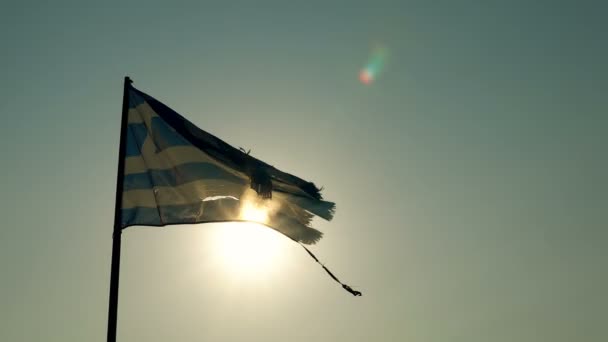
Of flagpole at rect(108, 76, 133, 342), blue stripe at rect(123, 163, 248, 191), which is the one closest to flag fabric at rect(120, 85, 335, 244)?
blue stripe at rect(123, 163, 248, 191)

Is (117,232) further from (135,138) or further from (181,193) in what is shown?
(135,138)

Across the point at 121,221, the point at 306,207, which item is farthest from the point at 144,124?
the point at 306,207

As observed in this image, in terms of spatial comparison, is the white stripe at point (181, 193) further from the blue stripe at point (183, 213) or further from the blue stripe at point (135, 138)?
the blue stripe at point (135, 138)

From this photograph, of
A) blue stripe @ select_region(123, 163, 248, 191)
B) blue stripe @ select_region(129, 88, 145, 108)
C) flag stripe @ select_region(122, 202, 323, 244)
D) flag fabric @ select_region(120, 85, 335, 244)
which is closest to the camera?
flag stripe @ select_region(122, 202, 323, 244)

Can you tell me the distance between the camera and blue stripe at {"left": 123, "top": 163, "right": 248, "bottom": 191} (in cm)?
979

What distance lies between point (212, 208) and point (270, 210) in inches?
47.5

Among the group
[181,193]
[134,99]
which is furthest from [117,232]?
[134,99]

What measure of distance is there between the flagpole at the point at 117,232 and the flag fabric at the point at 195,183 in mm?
507

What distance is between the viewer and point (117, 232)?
8.56 meters

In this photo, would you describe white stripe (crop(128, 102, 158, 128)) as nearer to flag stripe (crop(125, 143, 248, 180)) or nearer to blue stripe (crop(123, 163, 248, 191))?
flag stripe (crop(125, 143, 248, 180))

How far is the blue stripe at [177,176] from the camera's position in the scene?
9.79m

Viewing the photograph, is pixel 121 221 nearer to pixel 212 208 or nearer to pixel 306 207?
pixel 212 208

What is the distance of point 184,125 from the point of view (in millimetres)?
10883

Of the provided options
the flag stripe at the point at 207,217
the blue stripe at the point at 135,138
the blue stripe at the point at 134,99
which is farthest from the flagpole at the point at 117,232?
the blue stripe at the point at 135,138
